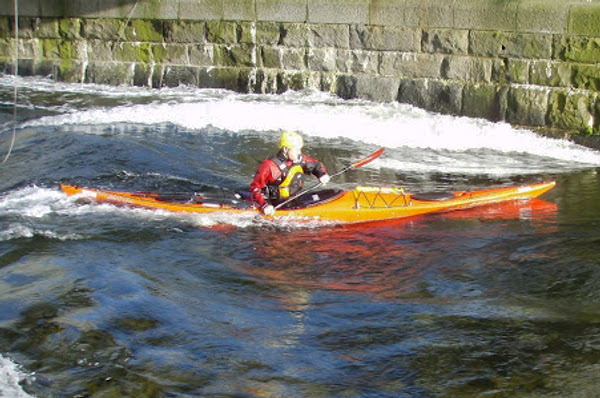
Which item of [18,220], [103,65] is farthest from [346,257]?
[103,65]

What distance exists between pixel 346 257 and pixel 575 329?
2055 mm

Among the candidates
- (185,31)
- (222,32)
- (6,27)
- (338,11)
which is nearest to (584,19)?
(338,11)

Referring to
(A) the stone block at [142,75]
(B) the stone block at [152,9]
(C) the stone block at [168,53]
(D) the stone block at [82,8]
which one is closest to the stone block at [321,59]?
(C) the stone block at [168,53]

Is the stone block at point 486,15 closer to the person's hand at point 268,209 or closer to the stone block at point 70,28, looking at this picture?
the person's hand at point 268,209

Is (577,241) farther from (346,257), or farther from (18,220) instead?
(18,220)

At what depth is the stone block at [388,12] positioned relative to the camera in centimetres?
1096

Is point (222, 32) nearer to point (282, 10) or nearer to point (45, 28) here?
point (282, 10)

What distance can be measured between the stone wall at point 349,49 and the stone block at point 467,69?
15 mm

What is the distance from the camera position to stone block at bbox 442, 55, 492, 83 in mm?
10438

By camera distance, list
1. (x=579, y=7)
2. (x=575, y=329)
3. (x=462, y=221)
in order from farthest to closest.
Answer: (x=579, y=7)
(x=462, y=221)
(x=575, y=329)

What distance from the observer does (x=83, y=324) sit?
175 inches

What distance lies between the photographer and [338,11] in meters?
11.5

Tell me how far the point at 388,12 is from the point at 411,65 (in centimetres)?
86

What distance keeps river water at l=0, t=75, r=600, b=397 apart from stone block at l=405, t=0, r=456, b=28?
2151 millimetres
